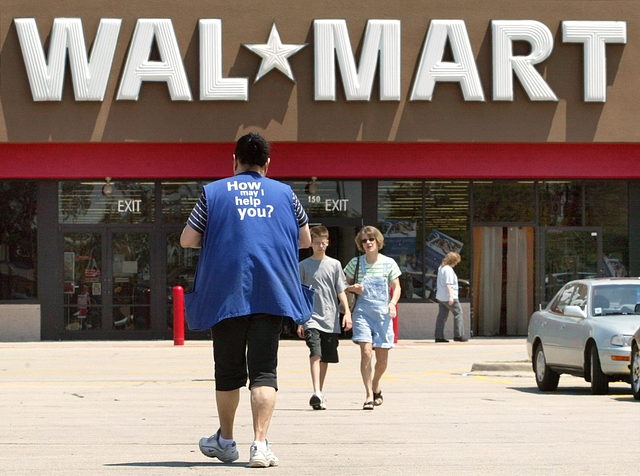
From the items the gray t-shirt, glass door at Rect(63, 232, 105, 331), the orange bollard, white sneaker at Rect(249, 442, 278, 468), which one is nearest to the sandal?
the gray t-shirt

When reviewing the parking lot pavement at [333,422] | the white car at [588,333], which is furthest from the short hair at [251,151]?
the white car at [588,333]

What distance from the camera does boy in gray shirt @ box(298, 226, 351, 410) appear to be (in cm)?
1316

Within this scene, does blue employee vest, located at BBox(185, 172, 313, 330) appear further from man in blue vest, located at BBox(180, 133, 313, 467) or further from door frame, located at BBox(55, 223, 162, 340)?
door frame, located at BBox(55, 223, 162, 340)

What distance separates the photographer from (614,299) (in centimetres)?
1562

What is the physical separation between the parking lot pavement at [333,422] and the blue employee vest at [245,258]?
3.17 ft

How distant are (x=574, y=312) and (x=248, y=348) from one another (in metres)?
8.29

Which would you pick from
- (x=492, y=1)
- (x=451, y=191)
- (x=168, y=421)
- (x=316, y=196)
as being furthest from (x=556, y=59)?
(x=168, y=421)

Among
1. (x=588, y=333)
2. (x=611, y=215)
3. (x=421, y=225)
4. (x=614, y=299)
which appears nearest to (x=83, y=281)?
(x=421, y=225)

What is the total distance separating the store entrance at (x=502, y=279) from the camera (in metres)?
27.5

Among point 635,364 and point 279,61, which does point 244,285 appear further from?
point 279,61

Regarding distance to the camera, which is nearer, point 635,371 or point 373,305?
point 373,305

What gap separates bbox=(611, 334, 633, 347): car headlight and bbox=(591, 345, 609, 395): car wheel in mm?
248

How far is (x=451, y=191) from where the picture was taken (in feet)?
89.2

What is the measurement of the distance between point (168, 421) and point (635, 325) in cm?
603
